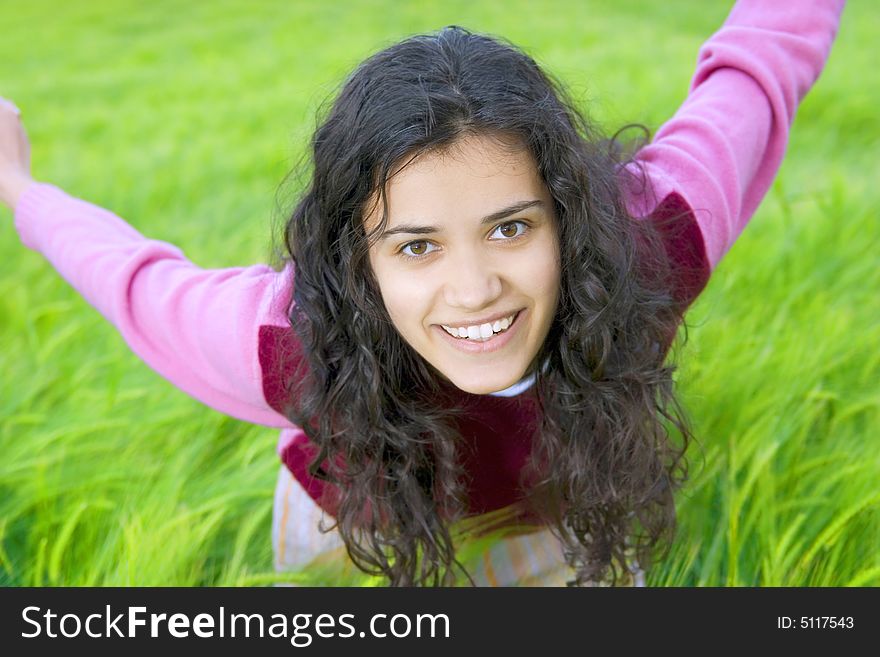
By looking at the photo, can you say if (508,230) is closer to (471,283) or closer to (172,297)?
(471,283)

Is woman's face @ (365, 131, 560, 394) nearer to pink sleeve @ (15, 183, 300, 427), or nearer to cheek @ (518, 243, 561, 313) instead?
cheek @ (518, 243, 561, 313)

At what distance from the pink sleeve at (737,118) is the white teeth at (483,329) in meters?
0.27

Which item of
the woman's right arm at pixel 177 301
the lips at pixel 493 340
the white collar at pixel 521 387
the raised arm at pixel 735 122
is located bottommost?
the lips at pixel 493 340

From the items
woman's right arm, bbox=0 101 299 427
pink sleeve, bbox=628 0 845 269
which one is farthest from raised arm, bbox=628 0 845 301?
woman's right arm, bbox=0 101 299 427

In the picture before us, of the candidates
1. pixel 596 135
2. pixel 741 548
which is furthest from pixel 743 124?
pixel 741 548

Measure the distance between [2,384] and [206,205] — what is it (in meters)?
0.85

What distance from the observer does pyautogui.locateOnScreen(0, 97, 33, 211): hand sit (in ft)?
3.83

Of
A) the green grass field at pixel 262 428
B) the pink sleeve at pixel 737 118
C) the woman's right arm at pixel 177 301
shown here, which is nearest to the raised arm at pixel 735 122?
the pink sleeve at pixel 737 118

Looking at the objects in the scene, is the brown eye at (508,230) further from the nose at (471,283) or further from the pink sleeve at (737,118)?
the pink sleeve at (737,118)

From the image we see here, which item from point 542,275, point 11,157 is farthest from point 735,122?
point 11,157

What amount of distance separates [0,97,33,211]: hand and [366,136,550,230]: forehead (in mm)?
619

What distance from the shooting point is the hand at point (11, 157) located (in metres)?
1.17

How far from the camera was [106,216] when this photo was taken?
3.81ft

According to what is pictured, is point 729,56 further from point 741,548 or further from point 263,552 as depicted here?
point 263,552
